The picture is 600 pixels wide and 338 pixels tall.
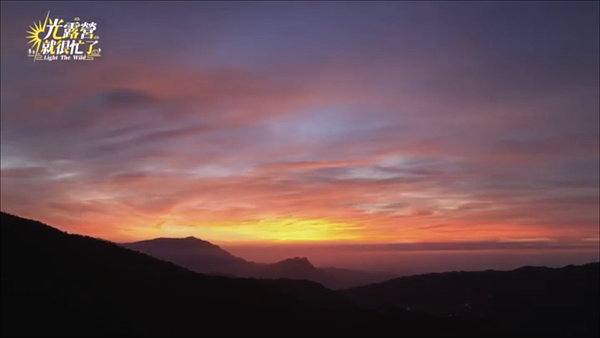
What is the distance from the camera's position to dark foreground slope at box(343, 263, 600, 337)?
13312 centimetres

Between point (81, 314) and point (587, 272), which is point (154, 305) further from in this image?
point (587, 272)

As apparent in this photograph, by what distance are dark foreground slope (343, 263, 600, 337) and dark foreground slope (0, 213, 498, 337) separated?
76.6 m

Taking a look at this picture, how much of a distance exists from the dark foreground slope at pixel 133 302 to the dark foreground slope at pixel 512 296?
76572mm

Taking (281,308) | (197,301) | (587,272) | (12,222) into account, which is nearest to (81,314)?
(197,301)

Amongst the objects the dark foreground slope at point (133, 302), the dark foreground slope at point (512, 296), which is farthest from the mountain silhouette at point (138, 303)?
the dark foreground slope at point (512, 296)

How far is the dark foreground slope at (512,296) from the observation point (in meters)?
133

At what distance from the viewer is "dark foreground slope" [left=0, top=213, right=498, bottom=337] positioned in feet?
121

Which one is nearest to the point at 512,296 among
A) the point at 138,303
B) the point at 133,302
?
the point at 138,303

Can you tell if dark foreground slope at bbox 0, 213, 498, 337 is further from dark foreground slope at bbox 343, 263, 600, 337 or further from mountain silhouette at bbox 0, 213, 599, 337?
dark foreground slope at bbox 343, 263, 600, 337

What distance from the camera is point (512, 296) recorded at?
151 m

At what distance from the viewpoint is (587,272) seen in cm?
16488

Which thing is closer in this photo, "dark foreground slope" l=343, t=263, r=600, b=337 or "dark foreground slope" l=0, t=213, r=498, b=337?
"dark foreground slope" l=0, t=213, r=498, b=337

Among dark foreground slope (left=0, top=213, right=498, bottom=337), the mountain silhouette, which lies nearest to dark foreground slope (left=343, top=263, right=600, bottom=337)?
the mountain silhouette

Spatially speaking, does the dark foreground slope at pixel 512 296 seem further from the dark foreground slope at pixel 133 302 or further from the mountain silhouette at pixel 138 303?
the dark foreground slope at pixel 133 302
